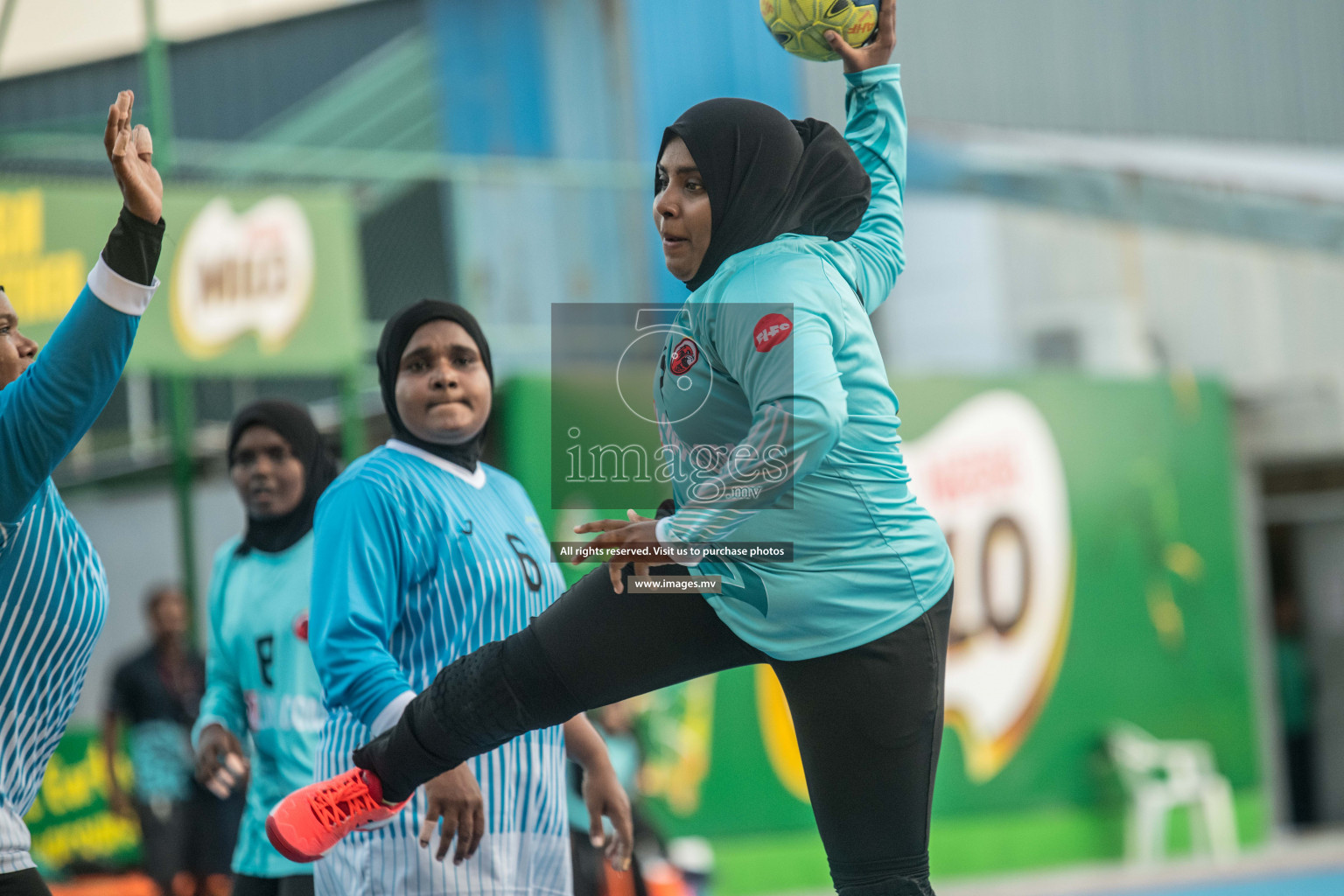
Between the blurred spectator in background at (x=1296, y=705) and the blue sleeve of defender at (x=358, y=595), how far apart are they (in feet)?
36.9

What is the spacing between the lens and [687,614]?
8.64 feet

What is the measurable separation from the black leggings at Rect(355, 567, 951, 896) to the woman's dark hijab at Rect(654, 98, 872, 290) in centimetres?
60

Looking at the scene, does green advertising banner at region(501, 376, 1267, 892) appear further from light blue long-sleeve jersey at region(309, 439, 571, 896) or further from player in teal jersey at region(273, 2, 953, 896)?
player in teal jersey at region(273, 2, 953, 896)

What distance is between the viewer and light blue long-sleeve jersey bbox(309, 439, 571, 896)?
302 centimetres

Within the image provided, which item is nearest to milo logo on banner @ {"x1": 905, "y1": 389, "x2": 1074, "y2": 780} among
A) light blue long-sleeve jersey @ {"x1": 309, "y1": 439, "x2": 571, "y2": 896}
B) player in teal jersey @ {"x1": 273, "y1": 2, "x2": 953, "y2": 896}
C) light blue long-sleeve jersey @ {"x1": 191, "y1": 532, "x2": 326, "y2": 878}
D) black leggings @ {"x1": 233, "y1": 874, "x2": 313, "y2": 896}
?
light blue long-sleeve jersey @ {"x1": 191, "y1": 532, "x2": 326, "y2": 878}

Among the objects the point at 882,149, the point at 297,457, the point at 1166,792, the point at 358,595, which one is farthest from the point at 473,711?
the point at 1166,792

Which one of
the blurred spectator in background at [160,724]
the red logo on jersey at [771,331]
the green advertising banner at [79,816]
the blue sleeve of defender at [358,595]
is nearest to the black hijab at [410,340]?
the blue sleeve of defender at [358,595]

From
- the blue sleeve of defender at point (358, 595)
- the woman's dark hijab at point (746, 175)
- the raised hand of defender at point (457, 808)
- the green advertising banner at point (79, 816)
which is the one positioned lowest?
the green advertising banner at point (79, 816)

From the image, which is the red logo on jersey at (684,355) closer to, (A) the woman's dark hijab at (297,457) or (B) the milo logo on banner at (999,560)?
(A) the woman's dark hijab at (297,457)

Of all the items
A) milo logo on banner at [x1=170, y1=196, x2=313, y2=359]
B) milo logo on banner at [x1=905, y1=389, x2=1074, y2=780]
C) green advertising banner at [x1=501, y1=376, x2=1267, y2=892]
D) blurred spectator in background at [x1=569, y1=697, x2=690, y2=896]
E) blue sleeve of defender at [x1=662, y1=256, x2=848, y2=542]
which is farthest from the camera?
milo logo on banner at [x1=905, y1=389, x2=1074, y2=780]

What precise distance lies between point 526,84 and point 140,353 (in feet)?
16.4

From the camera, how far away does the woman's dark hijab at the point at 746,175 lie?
103 inches

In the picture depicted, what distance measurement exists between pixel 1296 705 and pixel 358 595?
38.4ft

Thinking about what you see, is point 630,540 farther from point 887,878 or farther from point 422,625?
point 422,625
